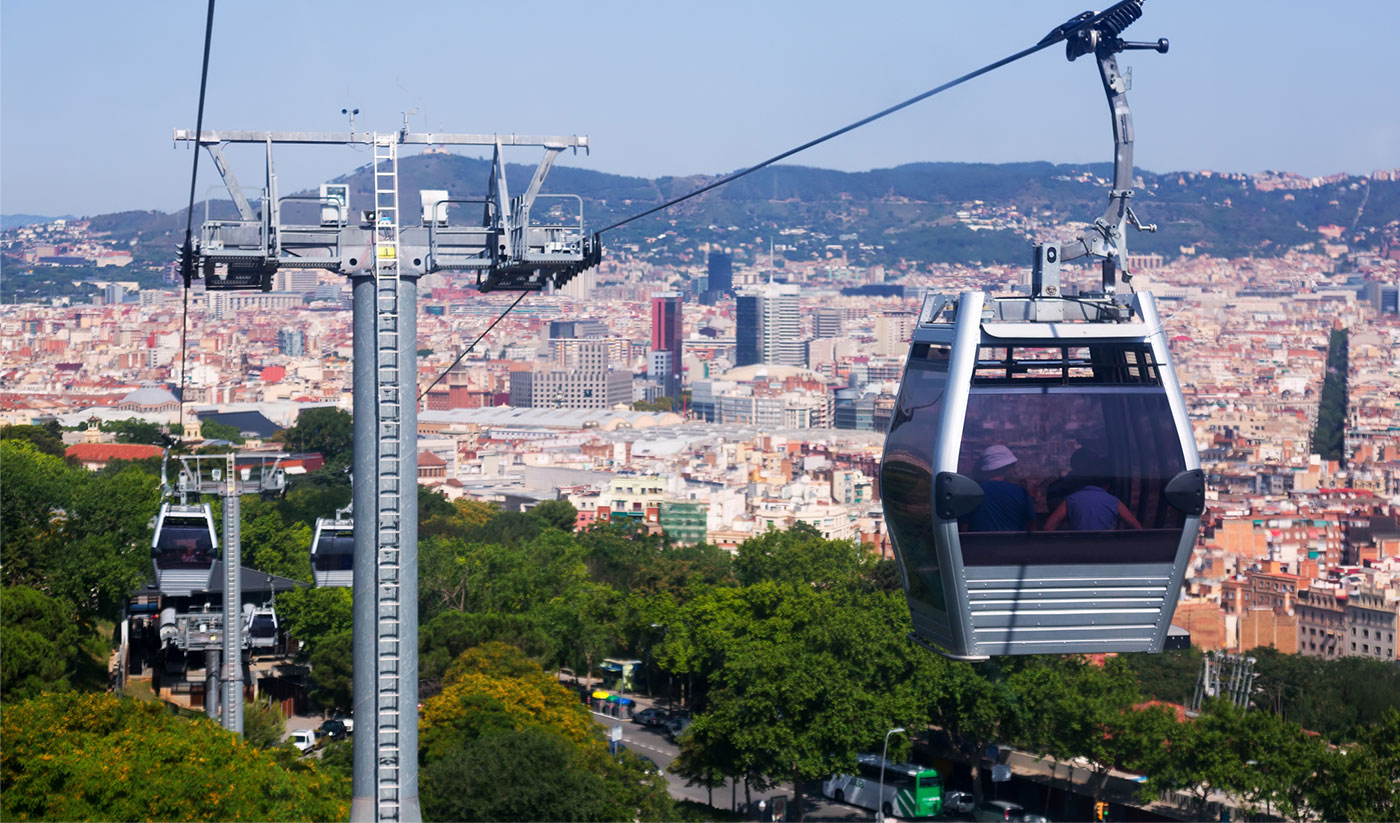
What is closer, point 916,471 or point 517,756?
point 916,471

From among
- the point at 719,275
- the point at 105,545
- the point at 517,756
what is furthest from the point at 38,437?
the point at 719,275

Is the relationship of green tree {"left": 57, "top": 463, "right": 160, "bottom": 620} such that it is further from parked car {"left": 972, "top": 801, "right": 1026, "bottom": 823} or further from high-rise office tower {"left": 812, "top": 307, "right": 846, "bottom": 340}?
high-rise office tower {"left": 812, "top": 307, "right": 846, "bottom": 340}

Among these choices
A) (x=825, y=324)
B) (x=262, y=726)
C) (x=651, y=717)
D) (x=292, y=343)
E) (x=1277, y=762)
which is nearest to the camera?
(x=262, y=726)

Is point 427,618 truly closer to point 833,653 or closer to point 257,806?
point 833,653

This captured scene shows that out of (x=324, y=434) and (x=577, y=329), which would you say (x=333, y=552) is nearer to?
(x=324, y=434)

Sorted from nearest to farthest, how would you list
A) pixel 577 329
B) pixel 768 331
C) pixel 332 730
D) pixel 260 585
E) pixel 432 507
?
pixel 332 730 → pixel 260 585 → pixel 432 507 → pixel 768 331 → pixel 577 329

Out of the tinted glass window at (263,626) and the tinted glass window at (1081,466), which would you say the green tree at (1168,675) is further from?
the tinted glass window at (1081,466)

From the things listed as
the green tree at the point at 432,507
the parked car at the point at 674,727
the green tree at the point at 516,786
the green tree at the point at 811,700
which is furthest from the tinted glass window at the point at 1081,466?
the green tree at the point at 432,507

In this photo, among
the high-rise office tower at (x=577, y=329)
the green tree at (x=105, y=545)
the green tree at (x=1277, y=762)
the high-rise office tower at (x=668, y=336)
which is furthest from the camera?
the high-rise office tower at (x=577, y=329)

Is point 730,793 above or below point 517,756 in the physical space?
below
